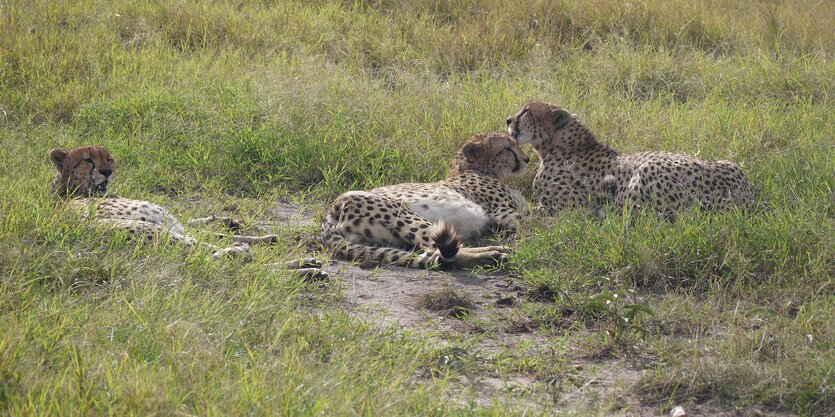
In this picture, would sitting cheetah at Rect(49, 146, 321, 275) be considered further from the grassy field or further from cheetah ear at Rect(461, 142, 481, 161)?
cheetah ear at Rect(461, 142, 481, 161)

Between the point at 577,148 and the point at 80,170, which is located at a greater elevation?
the point at 577,148

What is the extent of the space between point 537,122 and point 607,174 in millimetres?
632

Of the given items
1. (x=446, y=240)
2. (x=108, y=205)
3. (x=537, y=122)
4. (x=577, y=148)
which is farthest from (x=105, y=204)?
(x=577, y=148)

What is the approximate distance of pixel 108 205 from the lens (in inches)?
200

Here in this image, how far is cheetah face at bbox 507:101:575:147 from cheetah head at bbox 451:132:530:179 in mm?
73

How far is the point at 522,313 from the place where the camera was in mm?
4516

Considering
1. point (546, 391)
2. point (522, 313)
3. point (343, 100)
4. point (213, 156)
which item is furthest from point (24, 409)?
point (343, 100)

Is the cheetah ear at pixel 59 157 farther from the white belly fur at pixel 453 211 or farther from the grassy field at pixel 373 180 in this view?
the white belly fur at pixel 453 211

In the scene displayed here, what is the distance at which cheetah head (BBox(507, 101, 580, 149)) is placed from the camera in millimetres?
6289

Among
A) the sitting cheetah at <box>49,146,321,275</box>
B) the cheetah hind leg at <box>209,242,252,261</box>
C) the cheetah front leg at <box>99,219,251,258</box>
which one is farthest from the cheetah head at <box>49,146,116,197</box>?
the cheetah hind leg at <box>209,242,252,261</box>

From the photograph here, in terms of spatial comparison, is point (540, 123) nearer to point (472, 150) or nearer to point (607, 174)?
point (472, 150)

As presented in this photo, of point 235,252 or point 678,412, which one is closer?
point 678,412

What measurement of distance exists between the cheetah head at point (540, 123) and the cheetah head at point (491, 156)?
0.08 meters

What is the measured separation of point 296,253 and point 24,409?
2.35 meters
